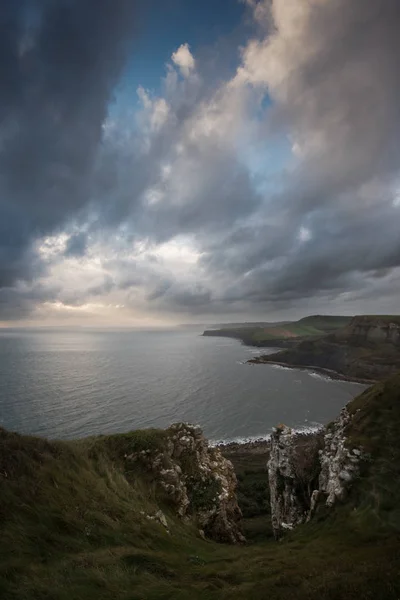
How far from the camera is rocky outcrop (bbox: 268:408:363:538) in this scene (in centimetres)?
2034

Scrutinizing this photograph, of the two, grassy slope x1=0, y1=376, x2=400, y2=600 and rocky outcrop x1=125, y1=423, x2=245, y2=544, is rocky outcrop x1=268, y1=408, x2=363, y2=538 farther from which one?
rocky outcrop x1=125, y1=423, x2=245, y2=544

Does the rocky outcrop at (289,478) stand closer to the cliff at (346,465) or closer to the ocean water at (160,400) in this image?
the cliff at (346,465)

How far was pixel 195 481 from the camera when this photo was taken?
24.8 m

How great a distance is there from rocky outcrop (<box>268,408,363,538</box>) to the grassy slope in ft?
5.50

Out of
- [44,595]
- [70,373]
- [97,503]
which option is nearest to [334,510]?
[97,503]

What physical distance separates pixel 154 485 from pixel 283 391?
283 ft

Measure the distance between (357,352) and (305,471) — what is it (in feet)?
458

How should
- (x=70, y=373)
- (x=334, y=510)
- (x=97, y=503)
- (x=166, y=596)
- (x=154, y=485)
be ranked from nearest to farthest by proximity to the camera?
(x=166, y=596)
(x=97, y=503)
(x=334, y=510)
(x=154, y=485)
(x=70, y=373)

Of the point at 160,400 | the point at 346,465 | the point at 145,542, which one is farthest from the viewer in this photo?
the point at 160,400

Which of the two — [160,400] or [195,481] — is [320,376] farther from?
[195,481]

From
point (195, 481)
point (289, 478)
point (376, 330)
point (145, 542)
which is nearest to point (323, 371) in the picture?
point (376, 330)

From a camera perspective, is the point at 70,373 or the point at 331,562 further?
the point at 70,373

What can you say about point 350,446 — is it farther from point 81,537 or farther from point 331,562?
point 81,537

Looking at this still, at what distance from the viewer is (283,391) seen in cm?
9975
